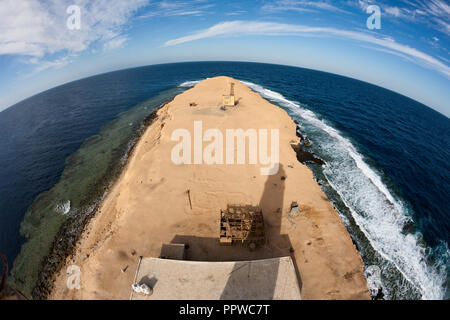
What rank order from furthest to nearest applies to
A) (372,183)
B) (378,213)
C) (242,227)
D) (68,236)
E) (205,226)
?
(372,183)
(378,213)
(68,236)
(205,226)
(242,227)

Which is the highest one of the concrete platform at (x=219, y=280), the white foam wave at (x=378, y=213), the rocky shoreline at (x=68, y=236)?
the concrete platform at (x=219, y=280)

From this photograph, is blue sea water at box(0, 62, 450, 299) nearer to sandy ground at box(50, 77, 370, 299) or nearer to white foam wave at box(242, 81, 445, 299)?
white foam wave at box(242, 81, 445, 299)

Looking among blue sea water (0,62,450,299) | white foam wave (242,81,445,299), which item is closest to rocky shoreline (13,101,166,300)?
blue sea water (0,62,450,299)

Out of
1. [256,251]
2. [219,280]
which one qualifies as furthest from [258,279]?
[256,251]

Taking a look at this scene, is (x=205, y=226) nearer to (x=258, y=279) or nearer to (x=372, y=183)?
(x=258, y=279)

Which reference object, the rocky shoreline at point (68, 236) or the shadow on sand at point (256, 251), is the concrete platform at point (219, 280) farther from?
the rocky shoreline at point (68, 236)

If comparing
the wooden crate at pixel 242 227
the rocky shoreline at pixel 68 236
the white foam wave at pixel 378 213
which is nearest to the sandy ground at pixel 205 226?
the wooden crate at pixel 242 227
